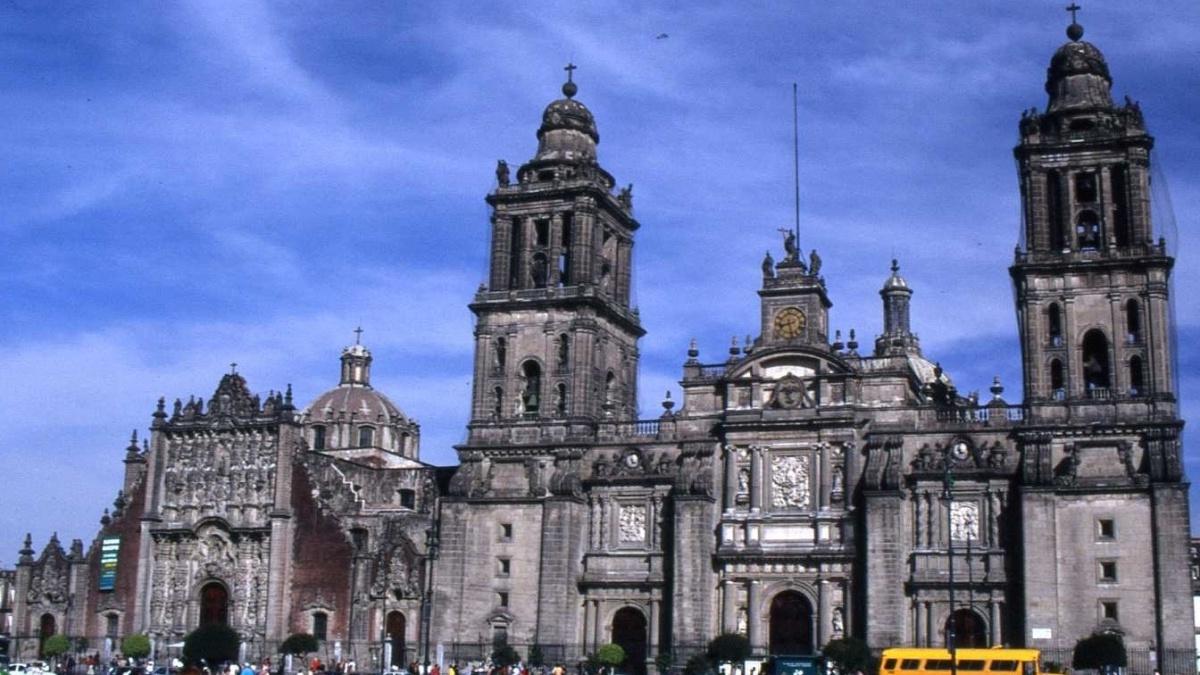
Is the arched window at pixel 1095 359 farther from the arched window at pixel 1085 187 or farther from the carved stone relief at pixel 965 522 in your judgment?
the carved stone relief at pixel 965 522

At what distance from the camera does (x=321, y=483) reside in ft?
221

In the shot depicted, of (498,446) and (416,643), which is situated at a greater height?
(498,446)

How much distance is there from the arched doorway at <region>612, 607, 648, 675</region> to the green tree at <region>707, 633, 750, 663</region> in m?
5.87

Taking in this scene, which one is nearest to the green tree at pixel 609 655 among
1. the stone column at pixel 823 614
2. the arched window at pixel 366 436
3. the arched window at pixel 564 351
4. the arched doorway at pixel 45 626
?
the stone column at pixel 823 614

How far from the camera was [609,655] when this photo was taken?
56781 millimetres

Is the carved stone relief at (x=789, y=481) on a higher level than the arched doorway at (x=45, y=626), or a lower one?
higher

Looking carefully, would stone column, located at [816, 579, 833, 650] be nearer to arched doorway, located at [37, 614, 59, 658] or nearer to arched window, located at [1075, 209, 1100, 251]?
arched window, located at [1075, 209, 1100, 251]

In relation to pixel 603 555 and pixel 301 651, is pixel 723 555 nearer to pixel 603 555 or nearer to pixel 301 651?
pixel 603 555

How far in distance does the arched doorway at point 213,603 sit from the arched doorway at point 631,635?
57.6ft

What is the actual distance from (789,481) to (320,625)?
20399 mm

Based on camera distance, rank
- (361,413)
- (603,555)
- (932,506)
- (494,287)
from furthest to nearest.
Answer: (361,413) < (494,287) < (603,555) < (932,506)

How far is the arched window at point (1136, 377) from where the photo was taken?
55.0 m

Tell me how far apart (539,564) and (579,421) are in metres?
5.73

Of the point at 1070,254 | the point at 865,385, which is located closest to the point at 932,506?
the point at 865,385
